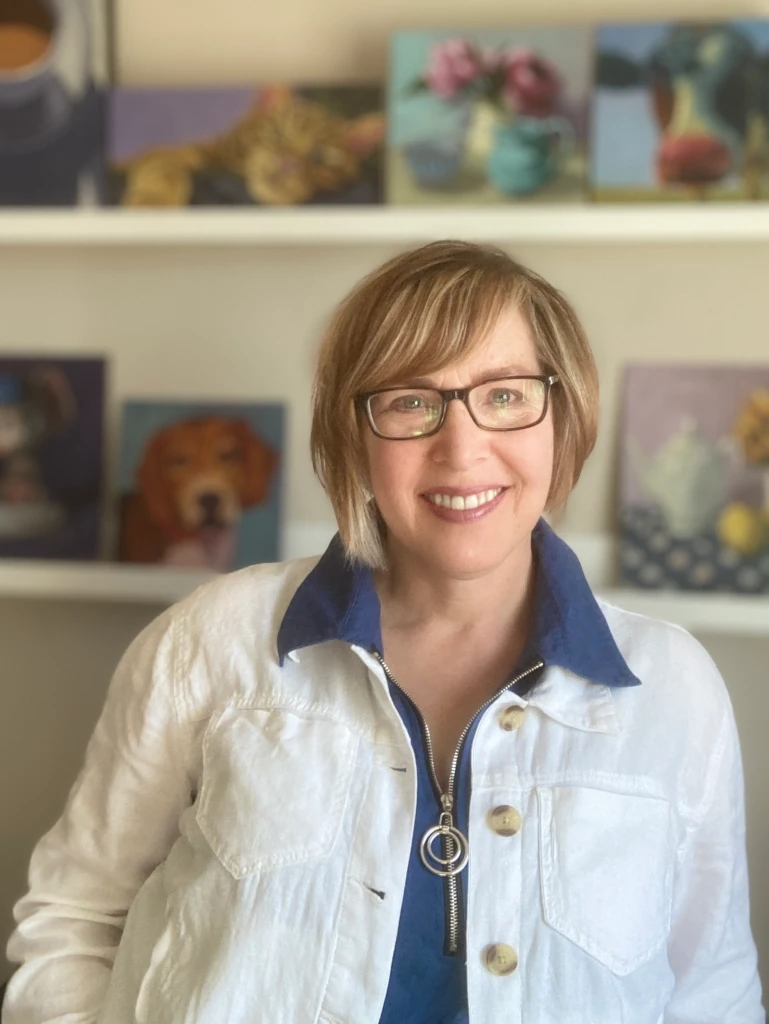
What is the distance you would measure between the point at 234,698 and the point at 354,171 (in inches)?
31.3

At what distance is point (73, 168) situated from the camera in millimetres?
1407

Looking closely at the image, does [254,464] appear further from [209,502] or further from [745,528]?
[745,528]

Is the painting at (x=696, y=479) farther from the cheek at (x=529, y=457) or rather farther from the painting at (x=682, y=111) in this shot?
the cheek at (x=529, y=457)

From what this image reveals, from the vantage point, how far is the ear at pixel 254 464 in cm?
143

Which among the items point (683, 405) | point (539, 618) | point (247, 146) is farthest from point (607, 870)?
point (247, 146)

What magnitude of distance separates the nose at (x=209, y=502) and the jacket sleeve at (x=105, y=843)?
41cm

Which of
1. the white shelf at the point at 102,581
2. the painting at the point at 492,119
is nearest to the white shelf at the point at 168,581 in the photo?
the white shelf at the point at 102,581

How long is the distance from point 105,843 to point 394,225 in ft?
2.81

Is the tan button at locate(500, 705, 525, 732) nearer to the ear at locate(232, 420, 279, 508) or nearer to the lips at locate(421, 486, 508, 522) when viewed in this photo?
the lips at locate(421, 486, 508, 522)

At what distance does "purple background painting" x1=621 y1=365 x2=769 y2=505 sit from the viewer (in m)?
1.34

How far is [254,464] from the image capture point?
1.44 metres

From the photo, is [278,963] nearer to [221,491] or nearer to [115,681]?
[115,681]

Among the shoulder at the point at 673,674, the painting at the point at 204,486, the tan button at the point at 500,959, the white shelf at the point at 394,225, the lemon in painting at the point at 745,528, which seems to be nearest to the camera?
the tan button at the point at 500,959

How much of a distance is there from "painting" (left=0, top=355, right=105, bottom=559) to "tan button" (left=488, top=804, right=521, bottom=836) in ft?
2.74
